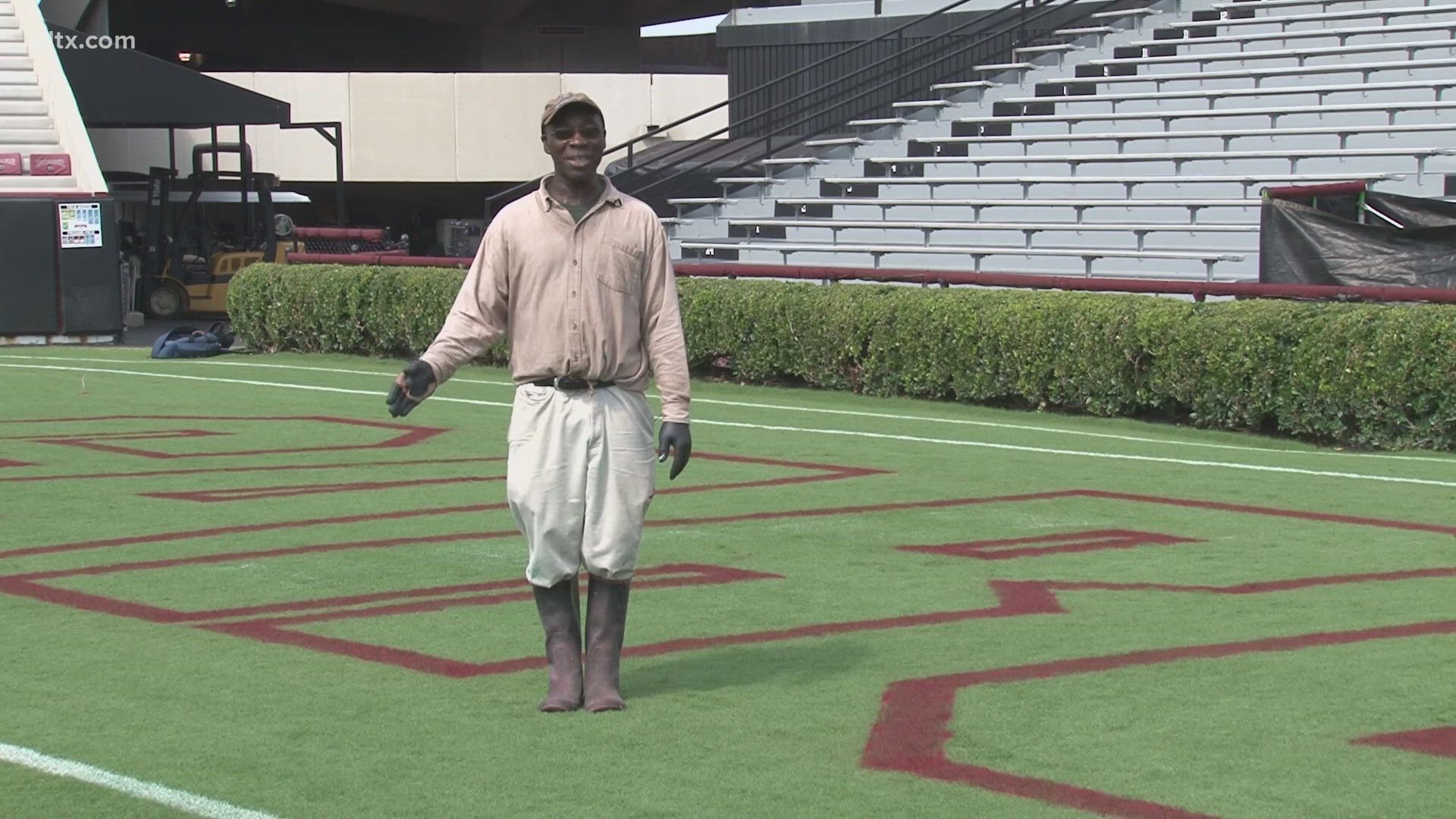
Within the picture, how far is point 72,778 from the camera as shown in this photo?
486 centimetres

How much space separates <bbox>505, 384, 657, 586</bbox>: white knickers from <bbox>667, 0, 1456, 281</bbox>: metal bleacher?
1336 centimetres

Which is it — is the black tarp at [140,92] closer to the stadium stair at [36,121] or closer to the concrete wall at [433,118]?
the stadium stair at [36,121]

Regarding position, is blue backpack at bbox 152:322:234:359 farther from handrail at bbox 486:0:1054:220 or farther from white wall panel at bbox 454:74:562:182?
white wall panel at bbox 454:74:562:182

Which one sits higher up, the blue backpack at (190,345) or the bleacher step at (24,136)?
the bleacher step at (24,136)

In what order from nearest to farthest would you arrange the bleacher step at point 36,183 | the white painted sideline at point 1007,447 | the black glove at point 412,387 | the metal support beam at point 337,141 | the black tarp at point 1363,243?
1. the black glove at point 412,387
2. the white painted sideline at point 1007,447
3. the black tarp at point 1363,243
4. the bleacher step at point 36,183
5. the metal support beam at point 337,141

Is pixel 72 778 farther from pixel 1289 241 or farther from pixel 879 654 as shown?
pixel 1289 241

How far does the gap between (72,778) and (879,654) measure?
2633 millimetres

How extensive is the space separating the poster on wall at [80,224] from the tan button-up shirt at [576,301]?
60.3ft

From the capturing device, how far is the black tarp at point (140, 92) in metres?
29.5

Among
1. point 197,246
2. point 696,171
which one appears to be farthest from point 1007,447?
point 197,246

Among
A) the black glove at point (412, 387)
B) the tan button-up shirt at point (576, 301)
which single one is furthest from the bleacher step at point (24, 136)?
the black glove at point (412, 387)

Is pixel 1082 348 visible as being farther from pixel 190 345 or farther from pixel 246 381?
pixel 190 345

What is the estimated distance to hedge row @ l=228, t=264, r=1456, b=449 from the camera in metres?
12.5

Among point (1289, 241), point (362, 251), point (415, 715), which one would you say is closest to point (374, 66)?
point (362, 251)
